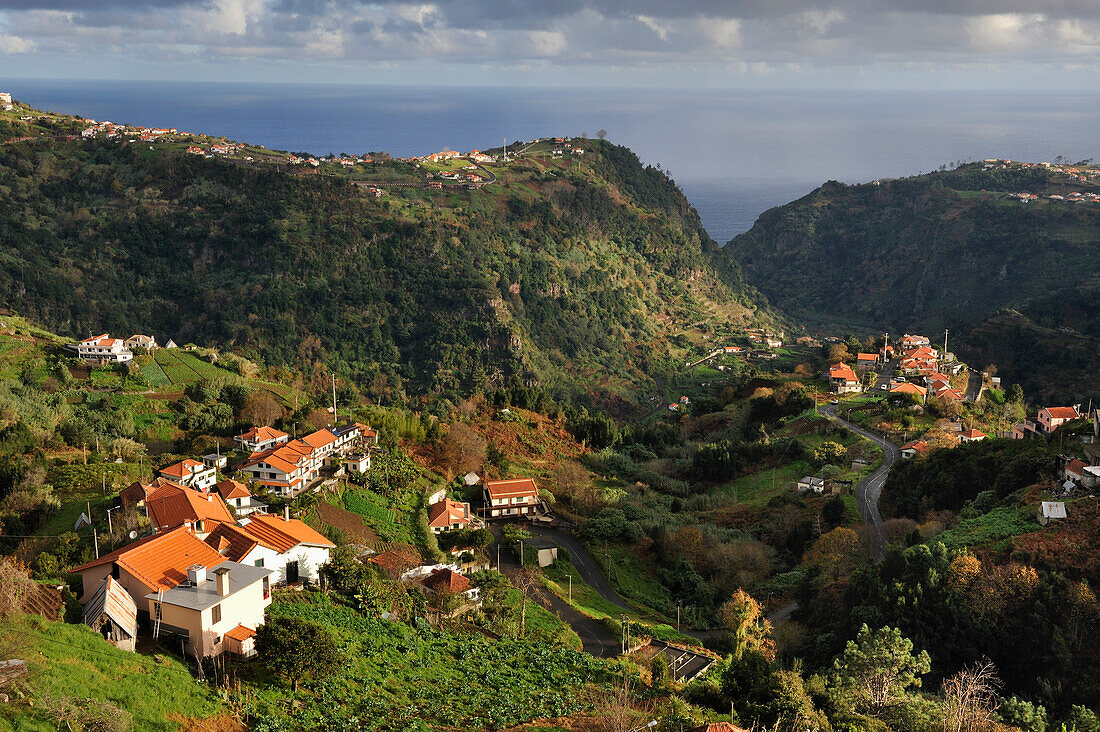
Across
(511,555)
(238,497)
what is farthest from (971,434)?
(238,497)

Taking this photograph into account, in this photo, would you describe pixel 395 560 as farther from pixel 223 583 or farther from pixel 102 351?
pixel 102 351

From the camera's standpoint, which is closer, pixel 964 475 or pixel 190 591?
pixel 190 591

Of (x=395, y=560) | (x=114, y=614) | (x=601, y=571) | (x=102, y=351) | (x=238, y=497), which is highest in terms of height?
(x=114, y=614)

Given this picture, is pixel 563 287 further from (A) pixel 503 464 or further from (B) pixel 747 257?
(B) pixel 747 257

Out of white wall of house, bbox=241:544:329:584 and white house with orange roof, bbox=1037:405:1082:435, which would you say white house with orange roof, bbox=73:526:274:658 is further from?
white house with orange roof, bbox=1037:405:1082:435

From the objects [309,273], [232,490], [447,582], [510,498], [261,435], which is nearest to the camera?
[447,582]

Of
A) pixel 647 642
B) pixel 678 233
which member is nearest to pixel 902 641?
pixel 647 642

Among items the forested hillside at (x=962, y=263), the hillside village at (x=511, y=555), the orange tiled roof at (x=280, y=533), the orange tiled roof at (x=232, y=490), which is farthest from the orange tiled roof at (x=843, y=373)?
the orange tiled roof at (x=280, y=533)

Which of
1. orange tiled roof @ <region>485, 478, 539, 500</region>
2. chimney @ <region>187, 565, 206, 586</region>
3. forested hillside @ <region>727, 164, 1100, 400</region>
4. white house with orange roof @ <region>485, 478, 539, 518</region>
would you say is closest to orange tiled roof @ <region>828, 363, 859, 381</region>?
forested hillside @ <region>727, 164, 1100, 400</region>
